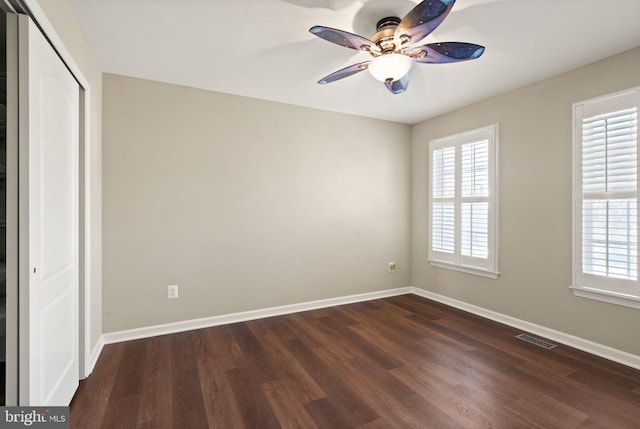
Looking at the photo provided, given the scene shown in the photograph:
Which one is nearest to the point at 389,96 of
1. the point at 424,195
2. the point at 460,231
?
the point at 424,195

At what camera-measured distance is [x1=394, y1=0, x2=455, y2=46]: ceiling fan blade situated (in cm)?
154

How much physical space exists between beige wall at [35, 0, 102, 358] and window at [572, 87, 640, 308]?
3.86 m

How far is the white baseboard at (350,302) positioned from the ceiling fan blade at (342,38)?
2752mm

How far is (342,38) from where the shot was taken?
1839 mm

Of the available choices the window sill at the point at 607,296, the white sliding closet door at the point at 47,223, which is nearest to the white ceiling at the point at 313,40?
the white sliding closet door at the point at 47,223

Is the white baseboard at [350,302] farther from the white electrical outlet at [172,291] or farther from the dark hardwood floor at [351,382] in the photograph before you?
the white electrical outlet at [172,291]

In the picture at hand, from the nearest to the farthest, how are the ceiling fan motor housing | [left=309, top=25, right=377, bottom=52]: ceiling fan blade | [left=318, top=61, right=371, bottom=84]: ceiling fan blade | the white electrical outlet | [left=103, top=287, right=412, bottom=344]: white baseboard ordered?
[left=309, top=25, right=377, bottom=52]: ceiling fan blade < the ceiling fan motor housing < [left=318, top=61, right=371, bottom=84]: ceiling fan blade < [left=103, top=287, right=412, bottom=344]: white baseboard < the white electrical outlet

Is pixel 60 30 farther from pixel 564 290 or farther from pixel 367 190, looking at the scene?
pixel 564 290

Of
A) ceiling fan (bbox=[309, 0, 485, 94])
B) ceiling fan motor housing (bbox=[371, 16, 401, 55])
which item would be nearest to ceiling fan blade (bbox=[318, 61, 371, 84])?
ceiling fan (bbox=[309, 0, 485, 94])

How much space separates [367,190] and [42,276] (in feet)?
11.1

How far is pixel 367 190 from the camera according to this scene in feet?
13.7

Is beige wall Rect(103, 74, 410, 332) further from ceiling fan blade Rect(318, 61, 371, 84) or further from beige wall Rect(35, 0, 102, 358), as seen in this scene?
ceiling fan blade Rect(318, 61, 371, 84)

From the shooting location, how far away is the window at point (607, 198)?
7.79 ft

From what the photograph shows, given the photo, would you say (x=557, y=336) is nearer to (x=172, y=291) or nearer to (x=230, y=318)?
(x=230, y=318)
